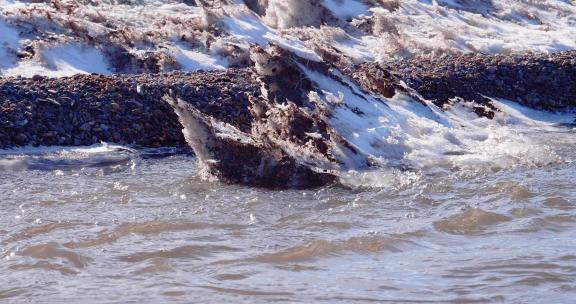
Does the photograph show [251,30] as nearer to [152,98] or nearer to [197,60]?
[197,60]

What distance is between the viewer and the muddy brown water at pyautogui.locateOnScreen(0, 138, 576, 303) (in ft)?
19.2

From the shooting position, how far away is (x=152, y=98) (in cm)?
1176

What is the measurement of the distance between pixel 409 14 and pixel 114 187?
1051 cm

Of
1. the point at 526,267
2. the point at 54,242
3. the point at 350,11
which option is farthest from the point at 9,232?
the point at 350,11

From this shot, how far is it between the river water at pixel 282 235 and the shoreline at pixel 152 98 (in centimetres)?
68

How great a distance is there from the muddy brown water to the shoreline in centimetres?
86

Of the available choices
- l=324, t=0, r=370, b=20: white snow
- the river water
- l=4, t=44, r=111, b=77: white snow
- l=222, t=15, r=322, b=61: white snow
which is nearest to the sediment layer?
the river water

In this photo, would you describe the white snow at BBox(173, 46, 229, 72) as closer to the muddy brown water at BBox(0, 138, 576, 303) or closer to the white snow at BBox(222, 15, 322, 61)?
the white snow at BBox(222, 15, 322, 61)

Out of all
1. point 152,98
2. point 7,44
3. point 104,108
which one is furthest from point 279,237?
point 7,44

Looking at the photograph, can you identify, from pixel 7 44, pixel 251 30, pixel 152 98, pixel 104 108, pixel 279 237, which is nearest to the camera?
pixel 279 237

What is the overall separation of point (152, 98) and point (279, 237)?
16.2ft

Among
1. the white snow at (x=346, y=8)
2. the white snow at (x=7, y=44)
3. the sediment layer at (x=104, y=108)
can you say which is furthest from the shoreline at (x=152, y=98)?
the white snow at (x=346, y=8)

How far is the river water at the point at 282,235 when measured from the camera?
587 cm

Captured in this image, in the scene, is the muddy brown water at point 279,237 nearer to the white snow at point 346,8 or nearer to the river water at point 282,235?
the river water at point 282,235
